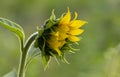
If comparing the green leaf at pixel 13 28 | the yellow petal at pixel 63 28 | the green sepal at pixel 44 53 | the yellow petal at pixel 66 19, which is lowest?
the green sepal at pixel 44 53

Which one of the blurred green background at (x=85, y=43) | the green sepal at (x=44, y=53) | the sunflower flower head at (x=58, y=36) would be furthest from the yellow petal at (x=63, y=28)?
the blurred green background at (x=85, y=43)

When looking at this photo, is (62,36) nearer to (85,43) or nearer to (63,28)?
(63,28)

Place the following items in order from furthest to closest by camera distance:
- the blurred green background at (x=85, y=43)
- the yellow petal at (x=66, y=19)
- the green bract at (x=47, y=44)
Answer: the blurred green background at (x=85, y=43), the green bract at (x=47, y=44), the yellow petal at (x=66, y=19)

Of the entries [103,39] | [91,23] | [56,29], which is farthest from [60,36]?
[91,23]

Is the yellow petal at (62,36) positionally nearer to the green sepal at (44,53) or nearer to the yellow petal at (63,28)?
the yellow petal at (63,28)

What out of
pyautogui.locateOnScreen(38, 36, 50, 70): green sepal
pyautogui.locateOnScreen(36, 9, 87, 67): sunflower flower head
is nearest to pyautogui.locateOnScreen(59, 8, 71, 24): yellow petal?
pyautogui.locateOnScreen(36, 9, 87, 67): sunflower flower head

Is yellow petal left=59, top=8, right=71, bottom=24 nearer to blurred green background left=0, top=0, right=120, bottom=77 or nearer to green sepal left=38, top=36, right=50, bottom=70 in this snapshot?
green sepal left=38, top=36, right=50, bottom=70

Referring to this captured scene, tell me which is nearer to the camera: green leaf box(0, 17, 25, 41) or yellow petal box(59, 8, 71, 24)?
yellow petal box(59, 8, 71, 24)

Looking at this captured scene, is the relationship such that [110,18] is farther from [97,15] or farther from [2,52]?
[2,52]

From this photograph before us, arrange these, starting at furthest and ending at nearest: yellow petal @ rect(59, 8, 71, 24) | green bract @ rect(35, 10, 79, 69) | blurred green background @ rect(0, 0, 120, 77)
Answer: blurred green background @ rect(0, 0, 120, 77), green bract @ rect(35, 10, 79, 69), yellow petal @ rect(59, 8, 71, 24)
